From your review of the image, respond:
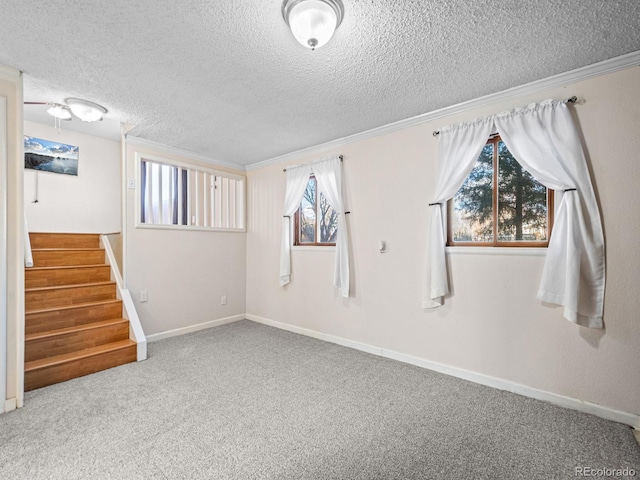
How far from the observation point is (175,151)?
393cm

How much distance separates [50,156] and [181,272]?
1987 millimetres

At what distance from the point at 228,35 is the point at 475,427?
2.89m

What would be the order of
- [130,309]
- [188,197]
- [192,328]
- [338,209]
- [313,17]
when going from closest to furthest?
[313,17], [130,309], [338,209], [192,328], [188,197]

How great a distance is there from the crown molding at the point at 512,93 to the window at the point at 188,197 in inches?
67.8

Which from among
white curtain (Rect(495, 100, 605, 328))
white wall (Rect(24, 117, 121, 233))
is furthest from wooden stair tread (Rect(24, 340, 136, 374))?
white curtain (Rect(495, 100, 605, 328))

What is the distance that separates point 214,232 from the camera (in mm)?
4344

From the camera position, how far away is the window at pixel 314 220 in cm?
381

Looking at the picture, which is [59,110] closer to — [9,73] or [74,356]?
[9,73]

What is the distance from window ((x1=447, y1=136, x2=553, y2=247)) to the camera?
237cm

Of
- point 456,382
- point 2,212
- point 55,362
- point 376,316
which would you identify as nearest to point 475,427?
point 456,382

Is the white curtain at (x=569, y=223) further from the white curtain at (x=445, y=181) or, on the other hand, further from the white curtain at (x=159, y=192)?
the white curtain at (x=159, y=192)

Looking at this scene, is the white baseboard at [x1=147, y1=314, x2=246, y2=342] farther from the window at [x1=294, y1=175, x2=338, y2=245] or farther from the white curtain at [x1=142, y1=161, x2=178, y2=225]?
the window at [x1=294, y1=175, x2=338, y2=245]

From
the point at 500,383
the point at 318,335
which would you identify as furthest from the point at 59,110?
the point at 500,383

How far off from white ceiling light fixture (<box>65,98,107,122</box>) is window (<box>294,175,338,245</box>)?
229cm
